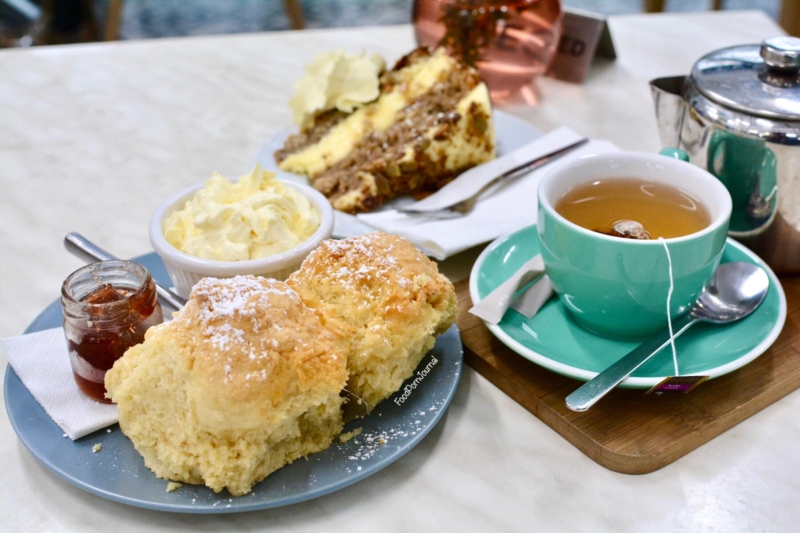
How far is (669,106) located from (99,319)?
960 mm

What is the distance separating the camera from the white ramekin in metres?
1.06

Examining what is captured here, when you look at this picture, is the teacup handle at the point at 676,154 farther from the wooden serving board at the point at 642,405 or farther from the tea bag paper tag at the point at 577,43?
the tea bag paper tag at the point at 577,43

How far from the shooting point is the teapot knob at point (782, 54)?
43.2 inches

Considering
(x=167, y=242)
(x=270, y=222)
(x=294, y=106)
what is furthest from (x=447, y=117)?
(x=167, y=242)

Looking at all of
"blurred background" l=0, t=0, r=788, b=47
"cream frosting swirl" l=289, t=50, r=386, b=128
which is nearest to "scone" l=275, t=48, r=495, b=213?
"cream frosting swirl" l=289, t=50, r=386, b=128

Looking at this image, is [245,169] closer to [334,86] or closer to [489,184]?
[334,86]

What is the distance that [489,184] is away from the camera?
1.43 metres

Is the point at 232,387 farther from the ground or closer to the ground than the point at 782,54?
closer to the ground

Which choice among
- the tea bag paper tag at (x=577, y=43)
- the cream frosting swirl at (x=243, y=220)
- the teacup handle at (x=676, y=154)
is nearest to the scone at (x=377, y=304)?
the cream frosting swirl at (x=243, y=220)

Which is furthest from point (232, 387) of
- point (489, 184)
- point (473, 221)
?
point (489, 184)

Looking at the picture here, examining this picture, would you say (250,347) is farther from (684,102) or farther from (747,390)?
(684,102)

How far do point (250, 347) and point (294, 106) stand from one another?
37.1 inches

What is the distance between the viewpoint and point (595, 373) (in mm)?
923

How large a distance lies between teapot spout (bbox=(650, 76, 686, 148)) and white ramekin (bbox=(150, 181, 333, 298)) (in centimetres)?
60
